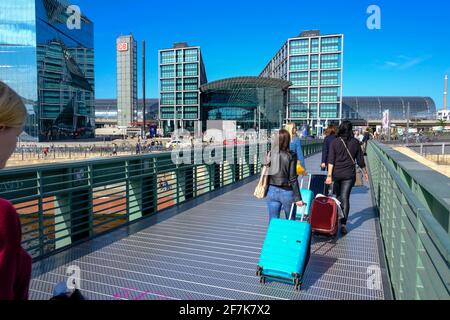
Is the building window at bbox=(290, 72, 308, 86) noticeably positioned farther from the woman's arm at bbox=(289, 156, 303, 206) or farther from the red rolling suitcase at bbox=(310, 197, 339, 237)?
the woman's arm at bbox=(289, 156, 303, 206)

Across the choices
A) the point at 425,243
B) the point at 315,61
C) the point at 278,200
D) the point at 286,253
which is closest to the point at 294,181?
the point at 278,200

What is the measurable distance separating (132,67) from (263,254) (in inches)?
5209

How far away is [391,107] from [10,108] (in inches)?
6292

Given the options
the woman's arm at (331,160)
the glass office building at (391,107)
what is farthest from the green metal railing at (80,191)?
the glass office building at (391,107)

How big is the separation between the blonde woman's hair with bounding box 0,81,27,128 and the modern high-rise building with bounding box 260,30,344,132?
96332mm

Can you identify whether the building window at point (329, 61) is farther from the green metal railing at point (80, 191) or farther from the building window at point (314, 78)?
the green metal railing at point (80, 191)

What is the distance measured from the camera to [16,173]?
4.28 m

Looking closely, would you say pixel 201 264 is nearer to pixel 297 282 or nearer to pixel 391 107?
pixel 297 282

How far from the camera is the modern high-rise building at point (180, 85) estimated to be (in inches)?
4254

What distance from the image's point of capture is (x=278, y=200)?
454cm

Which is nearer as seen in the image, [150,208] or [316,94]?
[150,208]
